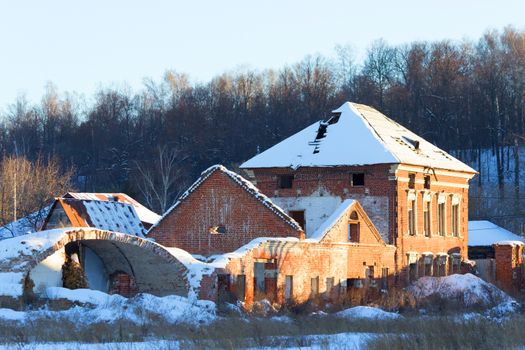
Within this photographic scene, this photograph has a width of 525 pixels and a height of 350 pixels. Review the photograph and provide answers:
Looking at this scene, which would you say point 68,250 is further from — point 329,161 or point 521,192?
point 521,192

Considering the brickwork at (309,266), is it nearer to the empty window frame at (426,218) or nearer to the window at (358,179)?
the window at (358,179)

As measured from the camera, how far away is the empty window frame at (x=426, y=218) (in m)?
52.1

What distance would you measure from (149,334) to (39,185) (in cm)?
4992

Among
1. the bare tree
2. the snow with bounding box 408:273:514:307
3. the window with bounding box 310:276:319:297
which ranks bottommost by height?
the snow with bounding box 408:273:514:307

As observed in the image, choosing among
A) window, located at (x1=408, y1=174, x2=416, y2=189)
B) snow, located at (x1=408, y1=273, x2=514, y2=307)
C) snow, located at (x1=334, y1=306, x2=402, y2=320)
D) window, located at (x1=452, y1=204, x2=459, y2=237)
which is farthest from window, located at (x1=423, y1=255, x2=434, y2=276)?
snow, located at (x1=334, y1=306, x2=402, y2=320)

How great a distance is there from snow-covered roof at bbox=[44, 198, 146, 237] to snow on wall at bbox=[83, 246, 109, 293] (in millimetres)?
5845

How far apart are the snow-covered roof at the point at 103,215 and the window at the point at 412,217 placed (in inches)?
428

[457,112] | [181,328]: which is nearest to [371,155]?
[181,328]

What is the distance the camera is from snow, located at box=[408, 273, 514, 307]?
4362 centimetres

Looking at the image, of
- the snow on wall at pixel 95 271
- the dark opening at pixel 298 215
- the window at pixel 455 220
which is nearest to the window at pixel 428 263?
the window at pixel 455 220

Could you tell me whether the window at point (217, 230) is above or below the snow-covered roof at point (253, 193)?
below

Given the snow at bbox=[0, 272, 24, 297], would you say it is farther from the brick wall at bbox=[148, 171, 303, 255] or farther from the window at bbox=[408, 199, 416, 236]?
the window at bbox=[408, 199, 416, 236]

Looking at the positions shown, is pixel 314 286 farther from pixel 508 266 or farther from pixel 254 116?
pixel 254 116

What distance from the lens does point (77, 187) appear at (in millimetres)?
91625
